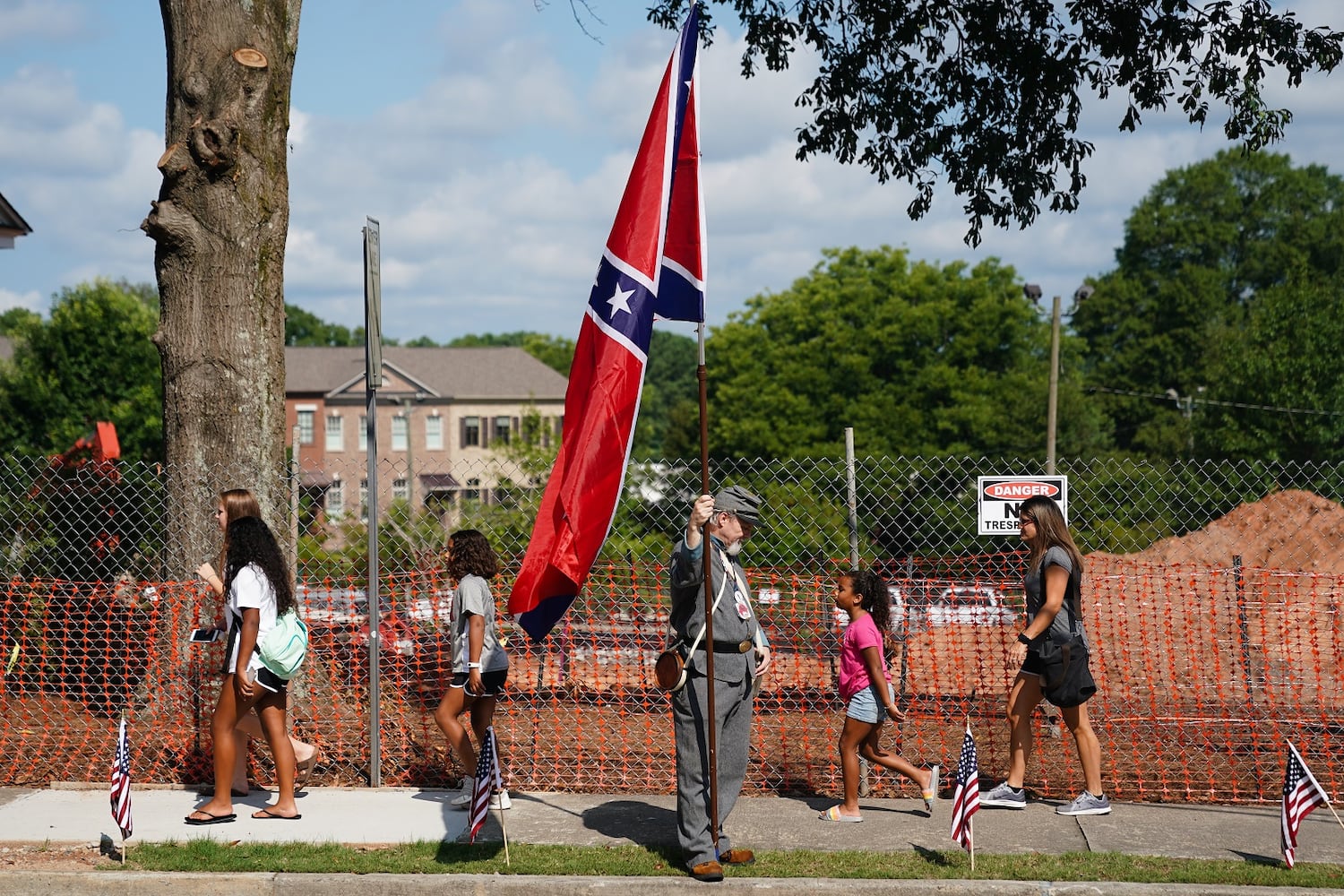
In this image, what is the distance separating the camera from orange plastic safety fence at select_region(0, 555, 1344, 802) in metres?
7.95

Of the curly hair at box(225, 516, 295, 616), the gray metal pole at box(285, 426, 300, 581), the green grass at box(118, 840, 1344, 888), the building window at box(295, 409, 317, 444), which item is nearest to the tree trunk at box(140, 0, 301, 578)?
the gray metal pole at box(285, 426, 300, 581)

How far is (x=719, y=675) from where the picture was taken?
6.19 metres

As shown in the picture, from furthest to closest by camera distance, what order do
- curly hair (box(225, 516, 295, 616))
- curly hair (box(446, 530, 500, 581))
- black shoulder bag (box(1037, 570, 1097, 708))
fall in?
curly hair (box(446, 530, 500, 581)), black shoulder bag (box(1037, 570, 1097, 708)), curly hair (box(225, 516, 295, 616))

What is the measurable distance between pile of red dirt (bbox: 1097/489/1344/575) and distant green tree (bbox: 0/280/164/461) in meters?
17.7

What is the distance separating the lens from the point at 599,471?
6.08 metres

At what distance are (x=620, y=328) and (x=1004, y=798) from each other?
3458mm

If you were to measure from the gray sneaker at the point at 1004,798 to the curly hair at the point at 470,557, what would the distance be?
9.93ft

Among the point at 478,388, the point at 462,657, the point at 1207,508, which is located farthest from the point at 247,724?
the point at 478,388

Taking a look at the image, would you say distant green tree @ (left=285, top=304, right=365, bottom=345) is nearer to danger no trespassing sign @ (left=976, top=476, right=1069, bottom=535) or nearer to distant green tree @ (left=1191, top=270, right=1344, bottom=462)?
distant green tree @ (left=1191, top=270, right=1344, bottom=462)

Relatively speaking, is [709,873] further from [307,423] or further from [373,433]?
[307,423]

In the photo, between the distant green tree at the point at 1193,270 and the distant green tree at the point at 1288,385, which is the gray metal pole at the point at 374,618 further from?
the distant green tree at the point at 1193,270

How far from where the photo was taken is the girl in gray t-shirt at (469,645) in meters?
7.06

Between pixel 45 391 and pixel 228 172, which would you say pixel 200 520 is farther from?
pixel 45 391

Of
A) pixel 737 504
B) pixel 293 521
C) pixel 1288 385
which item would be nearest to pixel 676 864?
pixel 737 504
